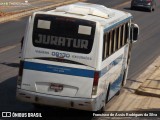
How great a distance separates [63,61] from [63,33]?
0.70 m

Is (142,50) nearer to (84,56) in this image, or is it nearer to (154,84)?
(154,84)

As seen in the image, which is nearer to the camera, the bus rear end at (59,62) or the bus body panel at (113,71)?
the bus rear end at (59,62)

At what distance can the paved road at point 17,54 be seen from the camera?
1744cm

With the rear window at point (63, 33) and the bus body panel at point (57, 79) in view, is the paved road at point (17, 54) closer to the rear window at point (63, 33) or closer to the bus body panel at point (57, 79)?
the bus body panel at point (57, 79)

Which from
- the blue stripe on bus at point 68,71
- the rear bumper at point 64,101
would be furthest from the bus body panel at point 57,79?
the rear bumper at point 64,101

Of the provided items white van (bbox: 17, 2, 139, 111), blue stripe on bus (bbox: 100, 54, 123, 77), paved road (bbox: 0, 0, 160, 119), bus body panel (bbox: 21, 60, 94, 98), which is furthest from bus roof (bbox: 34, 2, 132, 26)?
paved road (bbox: 0, 0, 160, 119)

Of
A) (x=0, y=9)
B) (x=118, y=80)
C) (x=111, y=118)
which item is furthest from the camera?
(x=0, y=9)

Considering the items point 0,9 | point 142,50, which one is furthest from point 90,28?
point 0,9

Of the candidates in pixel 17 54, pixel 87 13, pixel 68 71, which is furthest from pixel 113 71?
pixel 17 54

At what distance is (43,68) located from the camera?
47.1 feet

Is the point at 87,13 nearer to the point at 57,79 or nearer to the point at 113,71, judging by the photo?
the point at 57,79

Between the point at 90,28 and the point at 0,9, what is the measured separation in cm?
3133

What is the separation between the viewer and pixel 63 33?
569 inches

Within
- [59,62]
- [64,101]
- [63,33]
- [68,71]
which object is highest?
[63,33]
